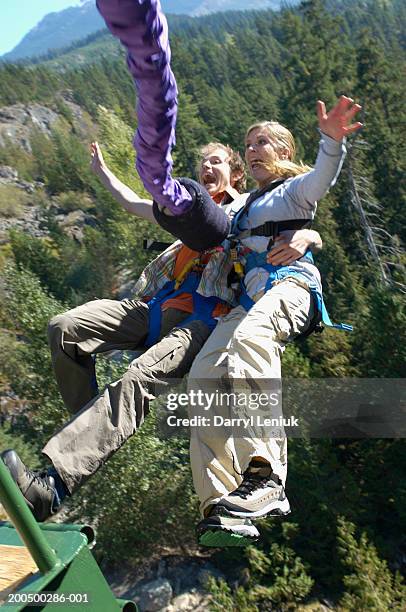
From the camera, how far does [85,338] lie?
12.6ft

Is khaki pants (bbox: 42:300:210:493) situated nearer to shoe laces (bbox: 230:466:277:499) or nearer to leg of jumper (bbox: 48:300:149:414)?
leg of jumper (bbox: 48:300:149:414)

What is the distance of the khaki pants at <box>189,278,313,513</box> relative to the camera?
351 cm

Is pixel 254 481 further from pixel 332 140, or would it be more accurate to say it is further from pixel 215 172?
pixel 215 172

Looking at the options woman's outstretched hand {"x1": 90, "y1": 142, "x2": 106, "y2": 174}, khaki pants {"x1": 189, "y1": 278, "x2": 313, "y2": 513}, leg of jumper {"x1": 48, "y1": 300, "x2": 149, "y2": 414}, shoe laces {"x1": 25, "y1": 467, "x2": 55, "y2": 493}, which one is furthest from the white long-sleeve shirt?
shoe laces {"x1": 25, "y1": 467, "x2": 55, "y2": 493}

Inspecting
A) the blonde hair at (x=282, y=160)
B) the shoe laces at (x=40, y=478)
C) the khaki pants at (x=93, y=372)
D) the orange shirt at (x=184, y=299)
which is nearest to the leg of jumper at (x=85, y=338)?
the khaki pants at (x=93, y=372)

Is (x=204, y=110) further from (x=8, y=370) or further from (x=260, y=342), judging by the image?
(x=260, y=342)

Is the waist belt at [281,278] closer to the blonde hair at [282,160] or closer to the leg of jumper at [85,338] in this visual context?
the blonde hair at [282,160]

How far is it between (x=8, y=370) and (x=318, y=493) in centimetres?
1121

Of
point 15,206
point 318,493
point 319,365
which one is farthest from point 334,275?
point 15,206

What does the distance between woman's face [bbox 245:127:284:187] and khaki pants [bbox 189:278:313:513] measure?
70 cm

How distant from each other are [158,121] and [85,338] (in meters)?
1.65

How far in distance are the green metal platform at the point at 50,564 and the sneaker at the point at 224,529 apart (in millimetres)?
489

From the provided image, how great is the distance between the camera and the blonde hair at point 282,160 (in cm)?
404

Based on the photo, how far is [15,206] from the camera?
50406 millimetres
